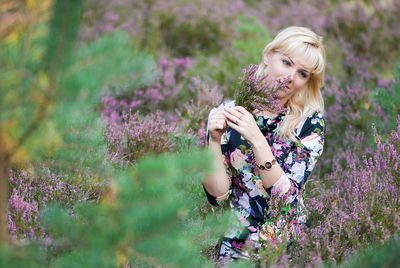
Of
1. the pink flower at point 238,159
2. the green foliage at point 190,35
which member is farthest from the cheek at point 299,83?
the green foliage at point 190,35

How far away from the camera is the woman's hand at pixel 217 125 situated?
1894mm

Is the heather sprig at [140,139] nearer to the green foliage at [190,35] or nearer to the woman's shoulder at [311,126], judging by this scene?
the woman's shoulder at [311,126]

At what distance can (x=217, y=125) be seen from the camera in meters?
1.89

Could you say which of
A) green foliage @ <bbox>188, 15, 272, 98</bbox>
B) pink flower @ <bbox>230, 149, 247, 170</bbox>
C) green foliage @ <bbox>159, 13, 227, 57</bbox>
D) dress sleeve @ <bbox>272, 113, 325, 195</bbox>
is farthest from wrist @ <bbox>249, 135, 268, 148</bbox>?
green foliage @ <bbox>159, 13, 227, 57</bbox>

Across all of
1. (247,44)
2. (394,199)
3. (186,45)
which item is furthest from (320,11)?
(394,199)

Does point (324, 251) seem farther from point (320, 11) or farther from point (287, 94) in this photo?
point (320, 11)

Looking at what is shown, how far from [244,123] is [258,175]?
1.77ft

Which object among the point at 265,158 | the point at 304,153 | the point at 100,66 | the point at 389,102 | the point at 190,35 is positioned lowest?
the point at 100,66

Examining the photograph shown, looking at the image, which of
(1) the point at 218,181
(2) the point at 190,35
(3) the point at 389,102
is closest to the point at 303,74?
(1) the point at 218,181

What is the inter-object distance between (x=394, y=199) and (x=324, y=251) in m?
0.58

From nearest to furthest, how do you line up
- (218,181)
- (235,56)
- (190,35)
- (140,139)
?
(218,181) < (140,139) < (235,56) < (190,35)

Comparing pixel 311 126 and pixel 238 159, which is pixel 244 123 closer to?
pixel 238 159

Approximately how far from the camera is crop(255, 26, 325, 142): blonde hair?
2230mm

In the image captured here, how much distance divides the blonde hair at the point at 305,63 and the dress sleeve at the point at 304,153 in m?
0.06
